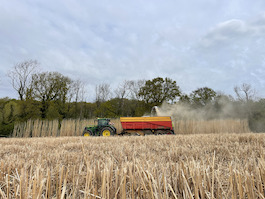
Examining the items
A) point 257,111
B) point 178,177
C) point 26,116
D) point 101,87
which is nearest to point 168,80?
point 101,87

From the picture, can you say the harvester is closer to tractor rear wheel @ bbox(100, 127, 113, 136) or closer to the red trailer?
the red trailer

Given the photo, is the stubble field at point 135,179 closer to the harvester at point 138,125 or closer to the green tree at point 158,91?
the harvester at point 138,125

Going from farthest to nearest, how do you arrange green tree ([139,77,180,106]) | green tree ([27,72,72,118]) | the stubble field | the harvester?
green tree ([139,77,180,106]) < green tree ([27,72,72,118]) < the harvester < the stubble field

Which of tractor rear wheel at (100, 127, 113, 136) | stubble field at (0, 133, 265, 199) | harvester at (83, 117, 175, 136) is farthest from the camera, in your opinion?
harvester at (83, 117, 175, 136)

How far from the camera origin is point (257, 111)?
1633cm

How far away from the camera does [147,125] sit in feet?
36.4

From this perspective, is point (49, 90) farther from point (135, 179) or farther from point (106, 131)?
point (135, 179)

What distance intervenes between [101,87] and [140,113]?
913 cm

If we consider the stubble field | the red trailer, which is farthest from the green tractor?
the stubble field

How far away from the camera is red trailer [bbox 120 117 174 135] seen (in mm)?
11039

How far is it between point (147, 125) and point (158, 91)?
16042 millimetres

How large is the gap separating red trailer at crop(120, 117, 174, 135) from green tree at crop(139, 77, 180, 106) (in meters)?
14.4

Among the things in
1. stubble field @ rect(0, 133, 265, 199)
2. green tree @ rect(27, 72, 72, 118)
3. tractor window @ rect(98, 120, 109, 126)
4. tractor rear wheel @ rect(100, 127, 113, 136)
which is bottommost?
tractor rear wheel @ rect(100, 127, 113, 136)

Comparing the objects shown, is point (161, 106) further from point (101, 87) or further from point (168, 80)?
point (101, 87)
